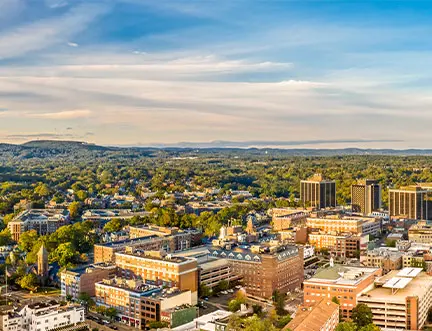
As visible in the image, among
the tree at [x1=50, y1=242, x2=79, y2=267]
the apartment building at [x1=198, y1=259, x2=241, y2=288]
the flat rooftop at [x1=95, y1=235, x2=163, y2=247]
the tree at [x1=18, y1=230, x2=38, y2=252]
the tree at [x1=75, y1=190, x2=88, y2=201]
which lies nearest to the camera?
the apartment building at [x1=198, y1=259, x2=241, y2=288]

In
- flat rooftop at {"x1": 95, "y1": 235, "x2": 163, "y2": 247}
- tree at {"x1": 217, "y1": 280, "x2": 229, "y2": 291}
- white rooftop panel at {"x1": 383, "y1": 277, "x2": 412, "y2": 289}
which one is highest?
flat rooftop at {"x1": 95, "y1": 235, "x2": 163, "y2": 247}

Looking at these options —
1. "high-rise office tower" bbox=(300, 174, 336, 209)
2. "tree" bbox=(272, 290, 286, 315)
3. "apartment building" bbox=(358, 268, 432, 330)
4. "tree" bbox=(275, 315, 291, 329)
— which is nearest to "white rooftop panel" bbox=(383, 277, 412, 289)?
"apartment building" bbox=(358, 268, 432, 330)

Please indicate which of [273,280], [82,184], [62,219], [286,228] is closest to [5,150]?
[82,184]

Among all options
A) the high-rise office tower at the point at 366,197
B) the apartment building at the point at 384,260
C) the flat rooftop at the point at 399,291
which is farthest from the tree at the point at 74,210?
the flat rooftop at the point at 399,291

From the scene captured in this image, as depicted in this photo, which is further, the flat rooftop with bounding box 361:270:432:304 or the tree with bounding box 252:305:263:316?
the tree with bounding box 252:305:263:316

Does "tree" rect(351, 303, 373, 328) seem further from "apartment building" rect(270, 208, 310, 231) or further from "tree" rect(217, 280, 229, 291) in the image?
"apartment building" rect(270, 208, 310, 231)

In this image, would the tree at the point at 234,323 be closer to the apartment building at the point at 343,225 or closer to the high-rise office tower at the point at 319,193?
the apartment building at the point at 343,225

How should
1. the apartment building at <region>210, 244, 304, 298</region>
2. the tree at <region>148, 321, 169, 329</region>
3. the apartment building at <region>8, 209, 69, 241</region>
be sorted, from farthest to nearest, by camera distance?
the apartment building at <region>8, 209, 69, 241</region>, the apartment building at <region>210, 244, 304, 298</region>, the tree at <region>148, 321, 169, 329</region>

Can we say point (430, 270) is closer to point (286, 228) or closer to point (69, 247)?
point (286, 228)
